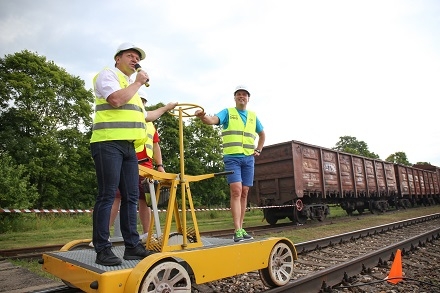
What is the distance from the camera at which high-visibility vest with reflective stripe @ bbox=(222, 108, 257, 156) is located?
4.08 metres

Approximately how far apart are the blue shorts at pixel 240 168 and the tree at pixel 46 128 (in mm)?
21647

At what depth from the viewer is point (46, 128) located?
23.8 m

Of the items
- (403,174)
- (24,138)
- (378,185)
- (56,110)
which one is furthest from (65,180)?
(403,174)

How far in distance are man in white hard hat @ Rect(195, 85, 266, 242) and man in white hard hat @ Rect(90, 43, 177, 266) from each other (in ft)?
4.42

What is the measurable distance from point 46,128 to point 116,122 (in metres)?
24.6

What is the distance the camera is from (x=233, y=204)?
4016 millimetres

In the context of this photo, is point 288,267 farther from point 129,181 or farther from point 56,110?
point 56,110

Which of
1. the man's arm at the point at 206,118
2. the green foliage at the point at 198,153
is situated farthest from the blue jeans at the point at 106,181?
the green foliage at the point at 198,153

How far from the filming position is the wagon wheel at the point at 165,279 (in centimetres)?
212

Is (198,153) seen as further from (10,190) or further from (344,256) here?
(344,256)

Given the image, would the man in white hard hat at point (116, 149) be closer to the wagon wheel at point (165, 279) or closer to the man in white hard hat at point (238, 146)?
the wagon wheel at point (165, 279)

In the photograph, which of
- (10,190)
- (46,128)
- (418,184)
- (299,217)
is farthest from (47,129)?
(418,184)

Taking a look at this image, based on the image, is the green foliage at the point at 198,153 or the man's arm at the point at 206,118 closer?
the man's arm at the point at 206,118

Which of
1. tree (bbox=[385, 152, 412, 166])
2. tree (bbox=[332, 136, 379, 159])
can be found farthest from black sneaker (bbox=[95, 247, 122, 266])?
tree (bbox=[385, 152, 412, 166])
